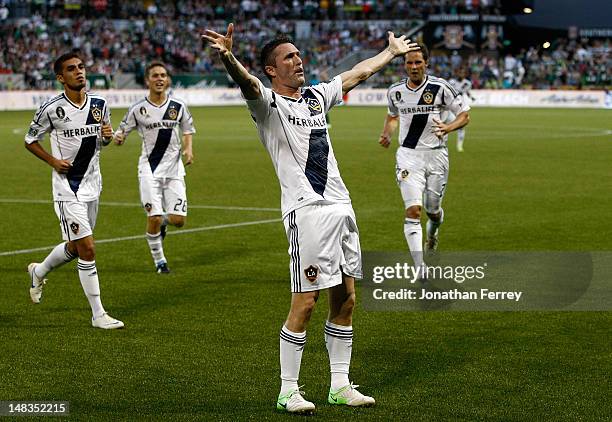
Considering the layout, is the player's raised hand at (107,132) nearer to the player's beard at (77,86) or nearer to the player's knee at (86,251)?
the player's beard at (77,86)

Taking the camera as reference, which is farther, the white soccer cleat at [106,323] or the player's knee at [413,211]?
the player's knee at [413,211]

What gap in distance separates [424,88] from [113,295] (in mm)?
4041

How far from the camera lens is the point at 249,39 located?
238 feet

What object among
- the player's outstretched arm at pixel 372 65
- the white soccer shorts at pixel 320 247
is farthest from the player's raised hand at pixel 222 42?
the player's outstretched arm at pixel 372 65

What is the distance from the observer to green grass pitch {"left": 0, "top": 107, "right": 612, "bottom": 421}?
6.78 metres

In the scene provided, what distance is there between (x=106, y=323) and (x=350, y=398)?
10.7 feet

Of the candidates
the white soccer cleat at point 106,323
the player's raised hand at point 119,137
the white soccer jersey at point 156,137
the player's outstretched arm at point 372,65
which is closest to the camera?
the player's outstretched arm at point 372,65

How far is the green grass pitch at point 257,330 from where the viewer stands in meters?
6.78

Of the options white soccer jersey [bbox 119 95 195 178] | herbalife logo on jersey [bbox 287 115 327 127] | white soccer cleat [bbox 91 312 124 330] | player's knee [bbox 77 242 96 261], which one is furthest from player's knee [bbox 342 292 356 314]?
white soccer jersey [bbox 119 95 195 178]

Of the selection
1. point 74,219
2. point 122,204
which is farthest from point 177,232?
point 74,219

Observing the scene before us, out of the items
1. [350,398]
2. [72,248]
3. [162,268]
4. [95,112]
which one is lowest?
[162,268]

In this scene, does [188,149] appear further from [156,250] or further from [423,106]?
[423,106]

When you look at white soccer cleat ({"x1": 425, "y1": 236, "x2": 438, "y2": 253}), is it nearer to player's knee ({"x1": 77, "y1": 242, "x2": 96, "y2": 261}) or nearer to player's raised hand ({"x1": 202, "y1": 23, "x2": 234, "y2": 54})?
player's knee ({"x1": 77, "y1": 242, "x2": 96, "y2": 261})

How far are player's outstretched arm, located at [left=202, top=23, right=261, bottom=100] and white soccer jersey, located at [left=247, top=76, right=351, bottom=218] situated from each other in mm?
314
